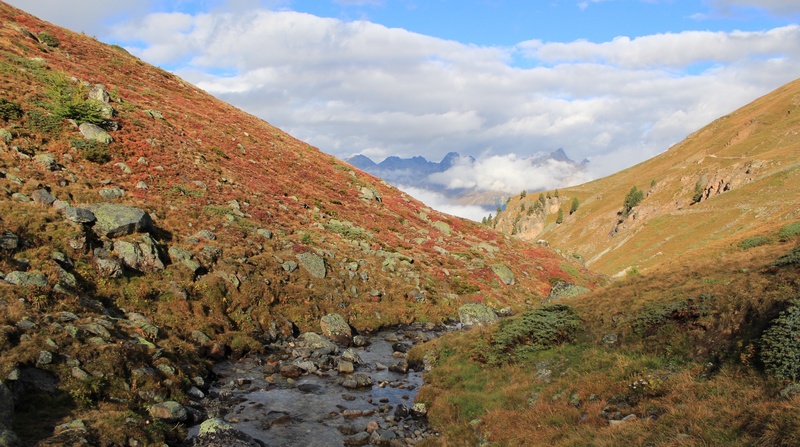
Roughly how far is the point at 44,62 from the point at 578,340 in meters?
56.6

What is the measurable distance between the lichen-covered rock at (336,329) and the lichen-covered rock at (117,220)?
13618 mm

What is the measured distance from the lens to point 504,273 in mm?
50562

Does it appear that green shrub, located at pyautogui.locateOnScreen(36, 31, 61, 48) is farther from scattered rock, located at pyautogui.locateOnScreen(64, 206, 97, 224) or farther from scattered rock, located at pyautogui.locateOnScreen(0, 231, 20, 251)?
scattered rock, located at pyautogui.locateOnScreen(0, 231, 20, 251)

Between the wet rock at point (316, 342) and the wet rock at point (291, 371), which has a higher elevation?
the wet rock at point (316, 342)

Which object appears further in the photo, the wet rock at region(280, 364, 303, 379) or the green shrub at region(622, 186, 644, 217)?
the green shrub at region(622, 186, 644, 217)

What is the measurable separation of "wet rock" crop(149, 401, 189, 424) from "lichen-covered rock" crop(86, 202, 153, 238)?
549 inches

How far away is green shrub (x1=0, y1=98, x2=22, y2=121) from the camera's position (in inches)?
1246

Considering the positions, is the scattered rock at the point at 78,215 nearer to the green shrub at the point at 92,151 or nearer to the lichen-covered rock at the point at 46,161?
the lichen-covered rock at the point at 46,161

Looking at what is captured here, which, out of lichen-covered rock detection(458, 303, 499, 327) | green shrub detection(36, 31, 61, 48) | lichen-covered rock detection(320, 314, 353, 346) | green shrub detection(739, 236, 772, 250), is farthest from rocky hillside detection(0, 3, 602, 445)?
green shrub detection(739, 236, 772, 250)

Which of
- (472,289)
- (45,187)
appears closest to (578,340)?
(472,289)

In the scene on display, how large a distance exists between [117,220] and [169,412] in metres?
15.3

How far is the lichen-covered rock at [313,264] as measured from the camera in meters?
34.5

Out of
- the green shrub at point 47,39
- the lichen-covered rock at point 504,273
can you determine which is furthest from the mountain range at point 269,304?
the lichen-covered rock at point 504,273

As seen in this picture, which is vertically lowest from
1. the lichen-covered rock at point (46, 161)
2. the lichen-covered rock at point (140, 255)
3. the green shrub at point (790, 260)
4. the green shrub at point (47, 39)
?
the green shrub at point (790, 260)
